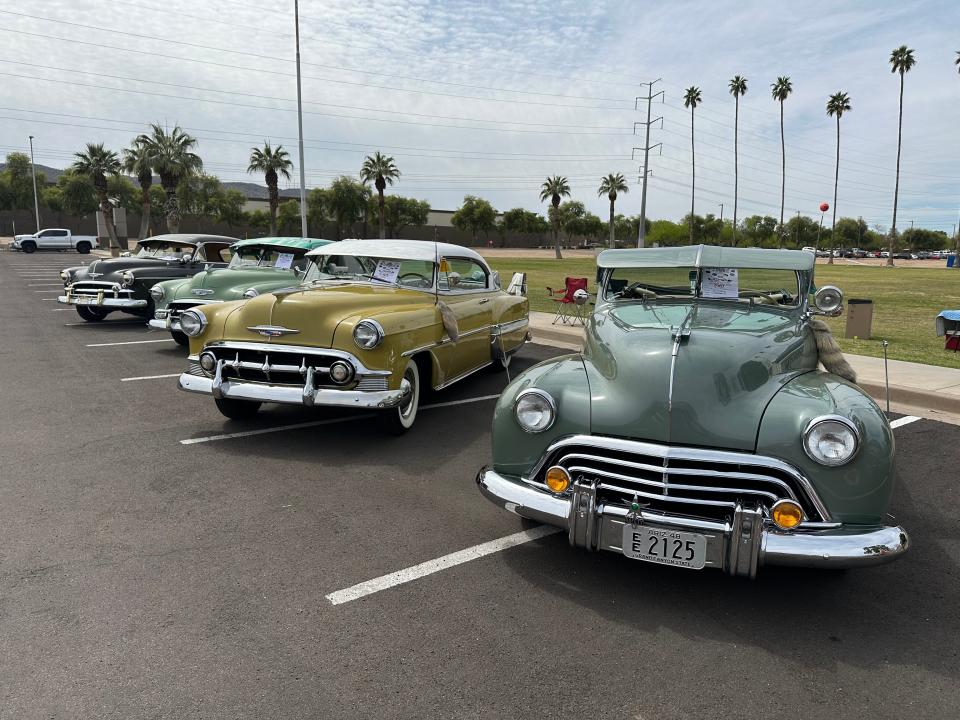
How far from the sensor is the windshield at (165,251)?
42.5 feet

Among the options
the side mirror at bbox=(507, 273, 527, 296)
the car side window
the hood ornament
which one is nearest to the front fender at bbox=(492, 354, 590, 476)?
the hood ornament

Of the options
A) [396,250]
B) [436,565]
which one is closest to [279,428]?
[396,250]

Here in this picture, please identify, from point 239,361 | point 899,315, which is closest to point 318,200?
point 899,315

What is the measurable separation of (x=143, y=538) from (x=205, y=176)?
71.3m

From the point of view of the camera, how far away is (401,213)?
78.6 m

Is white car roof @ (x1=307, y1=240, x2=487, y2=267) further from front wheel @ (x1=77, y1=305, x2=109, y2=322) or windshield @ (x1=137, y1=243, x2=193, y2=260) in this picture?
front wheel @ (x1=77, y1=305, x2=109, y2=322)

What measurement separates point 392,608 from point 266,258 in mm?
8906

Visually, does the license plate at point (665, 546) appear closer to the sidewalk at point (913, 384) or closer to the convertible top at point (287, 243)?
the sidewalk at point (913, 384)

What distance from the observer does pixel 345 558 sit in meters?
3.52

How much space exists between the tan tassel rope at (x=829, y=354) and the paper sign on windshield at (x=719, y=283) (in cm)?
55

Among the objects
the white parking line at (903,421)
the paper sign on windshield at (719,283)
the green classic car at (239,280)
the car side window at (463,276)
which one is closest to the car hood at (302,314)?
the car side window at (463,276)

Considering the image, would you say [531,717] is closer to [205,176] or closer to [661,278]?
[661,278]

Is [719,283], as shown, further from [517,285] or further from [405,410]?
[517,285]

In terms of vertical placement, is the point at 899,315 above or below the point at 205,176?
below
